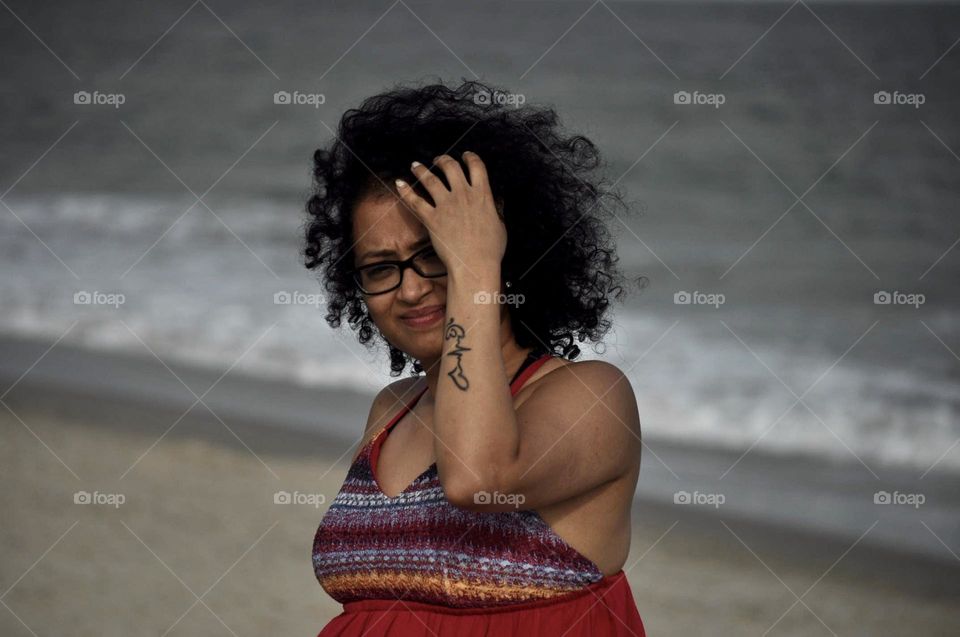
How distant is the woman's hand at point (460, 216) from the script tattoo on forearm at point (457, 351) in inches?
2.7

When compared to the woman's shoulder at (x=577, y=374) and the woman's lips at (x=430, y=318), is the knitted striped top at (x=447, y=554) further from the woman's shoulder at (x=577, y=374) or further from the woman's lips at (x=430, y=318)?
the woman's lips at (x=430, y=318)

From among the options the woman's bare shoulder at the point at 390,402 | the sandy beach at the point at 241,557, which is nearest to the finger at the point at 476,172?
the woman's bare shoulder at the point at 390,402

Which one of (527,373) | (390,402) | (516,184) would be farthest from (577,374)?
(390,402)

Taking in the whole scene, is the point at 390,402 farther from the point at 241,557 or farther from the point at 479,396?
the point at 241,557

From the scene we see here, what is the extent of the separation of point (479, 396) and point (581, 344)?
326 centimetres

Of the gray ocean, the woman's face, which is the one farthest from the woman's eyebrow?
the gray ocean

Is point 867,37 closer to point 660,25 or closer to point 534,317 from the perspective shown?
point 660,25

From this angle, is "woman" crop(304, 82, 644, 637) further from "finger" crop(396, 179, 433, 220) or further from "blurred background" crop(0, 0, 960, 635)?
"blurred background" crop(0, 0, 960, 635)

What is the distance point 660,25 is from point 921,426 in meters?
3.59

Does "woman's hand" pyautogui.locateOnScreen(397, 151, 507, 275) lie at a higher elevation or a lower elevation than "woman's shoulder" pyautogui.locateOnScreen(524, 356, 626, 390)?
higher

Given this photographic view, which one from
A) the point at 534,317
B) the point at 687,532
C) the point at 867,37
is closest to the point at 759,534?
the point at 687,532

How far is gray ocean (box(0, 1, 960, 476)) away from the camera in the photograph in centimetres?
688

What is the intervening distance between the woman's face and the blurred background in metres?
2.18

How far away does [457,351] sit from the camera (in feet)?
4.75
